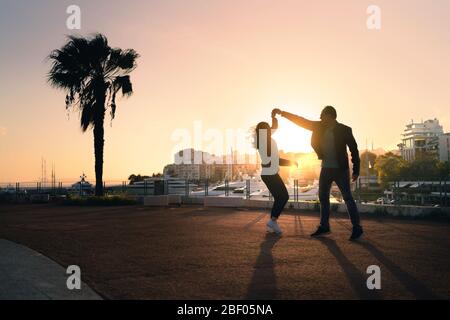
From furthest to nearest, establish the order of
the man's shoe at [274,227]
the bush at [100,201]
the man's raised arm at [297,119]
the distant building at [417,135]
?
the distant building at [417,135], the bush at [100,201], the man's shoe at [274,227], the man's raised arm at [297,119]

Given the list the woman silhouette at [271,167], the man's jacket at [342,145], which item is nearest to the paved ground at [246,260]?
the woman silhouette at [271,167]

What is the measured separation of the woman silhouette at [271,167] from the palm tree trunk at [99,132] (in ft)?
53.8

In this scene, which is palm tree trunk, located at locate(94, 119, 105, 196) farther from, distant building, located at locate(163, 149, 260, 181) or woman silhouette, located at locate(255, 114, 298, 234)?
woman silhouette, located at locate(255, 114, 298, 234)

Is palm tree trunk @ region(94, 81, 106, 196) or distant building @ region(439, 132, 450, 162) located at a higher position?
distant building @ region(439, 132, 450, 162)

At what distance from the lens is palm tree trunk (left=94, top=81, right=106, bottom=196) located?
23344 mm

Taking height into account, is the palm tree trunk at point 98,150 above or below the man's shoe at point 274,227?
above

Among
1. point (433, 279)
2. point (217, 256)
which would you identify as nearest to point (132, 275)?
point (217, 256)

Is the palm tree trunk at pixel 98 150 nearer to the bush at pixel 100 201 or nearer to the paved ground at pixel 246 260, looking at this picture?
the bush at pixel 100 201

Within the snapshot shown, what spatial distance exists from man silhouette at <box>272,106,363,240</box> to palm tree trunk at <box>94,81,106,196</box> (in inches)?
682

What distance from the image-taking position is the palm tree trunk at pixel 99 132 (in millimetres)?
23344

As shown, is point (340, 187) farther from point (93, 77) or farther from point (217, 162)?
point (217, 162)

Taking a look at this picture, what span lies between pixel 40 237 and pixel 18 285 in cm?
399

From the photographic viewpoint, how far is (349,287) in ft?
13.8

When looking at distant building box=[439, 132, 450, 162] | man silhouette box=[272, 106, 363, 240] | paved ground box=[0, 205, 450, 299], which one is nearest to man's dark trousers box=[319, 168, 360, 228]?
man silhouette box=[272, 106, 363, 240]
